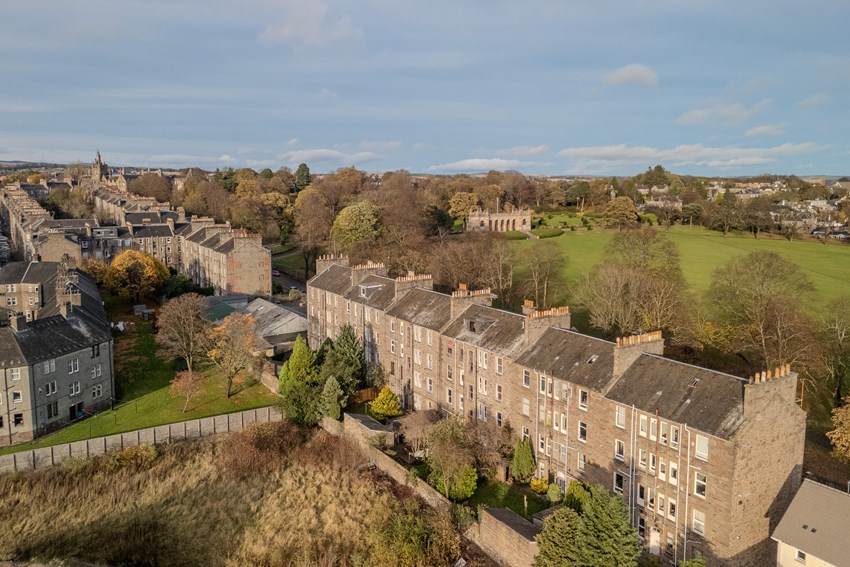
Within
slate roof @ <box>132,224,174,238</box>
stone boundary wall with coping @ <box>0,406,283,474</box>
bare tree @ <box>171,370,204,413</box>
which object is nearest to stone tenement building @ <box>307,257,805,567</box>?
stone boundary wall with coping @ <box>0,406,283,474</box>

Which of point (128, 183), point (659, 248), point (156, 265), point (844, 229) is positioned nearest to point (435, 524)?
point (659, 248)

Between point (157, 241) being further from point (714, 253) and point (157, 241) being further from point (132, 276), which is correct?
point (714, 253)

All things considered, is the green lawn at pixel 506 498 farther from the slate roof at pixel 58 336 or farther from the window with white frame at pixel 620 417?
the slate roof at pixel 58 336

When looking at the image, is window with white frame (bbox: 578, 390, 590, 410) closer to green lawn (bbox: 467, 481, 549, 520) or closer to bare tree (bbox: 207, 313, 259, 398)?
green lawn (bbox: 467, 481, 549, 520)

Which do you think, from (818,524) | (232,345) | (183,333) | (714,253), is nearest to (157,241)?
(183,333)

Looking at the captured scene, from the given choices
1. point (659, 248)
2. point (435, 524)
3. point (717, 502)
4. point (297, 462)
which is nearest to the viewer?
point (717, 502)

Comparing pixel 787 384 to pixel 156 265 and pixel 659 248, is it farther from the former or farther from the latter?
pixel 156 265
